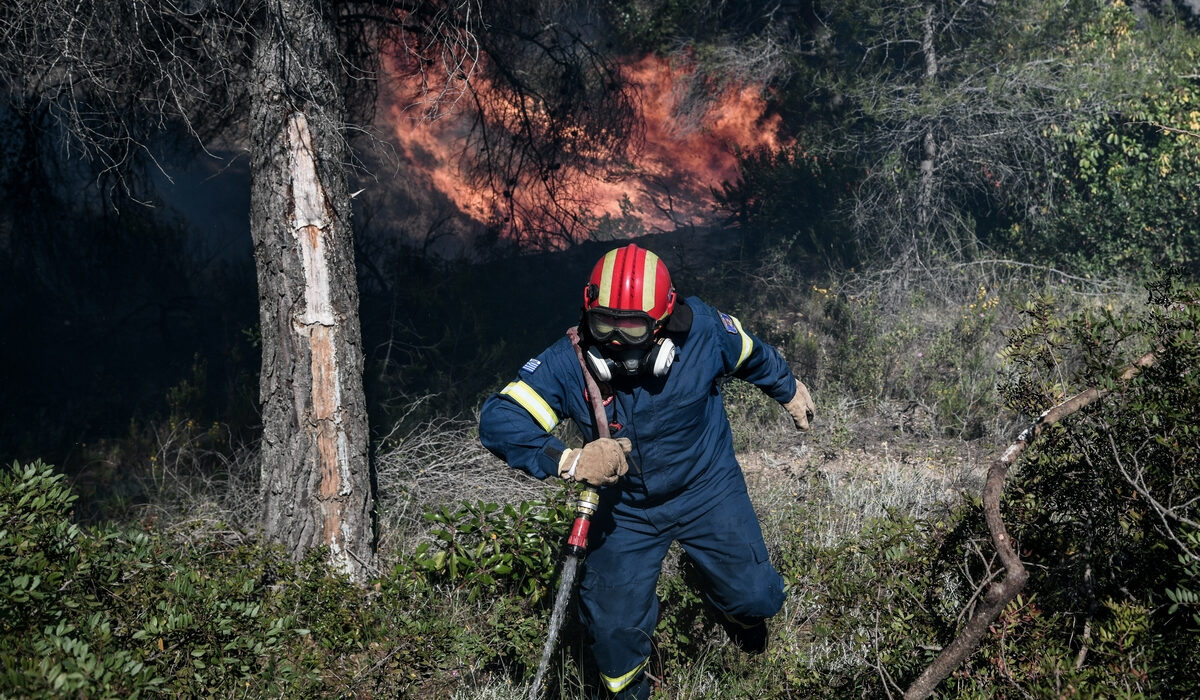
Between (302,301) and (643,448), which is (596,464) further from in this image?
(302,301)

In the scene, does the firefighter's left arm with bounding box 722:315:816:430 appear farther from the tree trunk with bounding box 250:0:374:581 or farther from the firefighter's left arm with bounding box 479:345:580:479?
the tree trunk with bounding box 250:0:374:581

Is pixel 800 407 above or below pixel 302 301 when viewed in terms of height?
below

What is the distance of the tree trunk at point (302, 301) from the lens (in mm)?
4203

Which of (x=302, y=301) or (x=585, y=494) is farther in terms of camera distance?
(x=302, y=301)

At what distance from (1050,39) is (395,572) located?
10983 mm

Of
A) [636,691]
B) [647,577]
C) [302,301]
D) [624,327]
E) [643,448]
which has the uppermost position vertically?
[624,327]

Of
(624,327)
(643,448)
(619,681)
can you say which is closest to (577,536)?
(643,448)

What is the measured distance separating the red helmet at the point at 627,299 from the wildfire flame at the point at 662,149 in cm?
1002

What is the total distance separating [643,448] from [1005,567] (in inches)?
57.6

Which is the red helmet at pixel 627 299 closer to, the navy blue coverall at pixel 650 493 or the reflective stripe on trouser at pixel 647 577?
the navy blue coverall at pixel 650 493

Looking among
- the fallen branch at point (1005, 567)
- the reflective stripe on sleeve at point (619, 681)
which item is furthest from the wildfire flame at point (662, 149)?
the fallen branch at point (1005, 567)

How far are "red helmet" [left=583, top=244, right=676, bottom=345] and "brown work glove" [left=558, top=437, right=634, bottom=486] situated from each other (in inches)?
16.5

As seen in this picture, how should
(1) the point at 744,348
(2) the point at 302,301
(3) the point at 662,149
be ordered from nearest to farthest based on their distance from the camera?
(1) the point at 744,348
(2) the point at 302,301
(3) the point at 662,149

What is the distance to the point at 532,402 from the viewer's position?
3.33m
